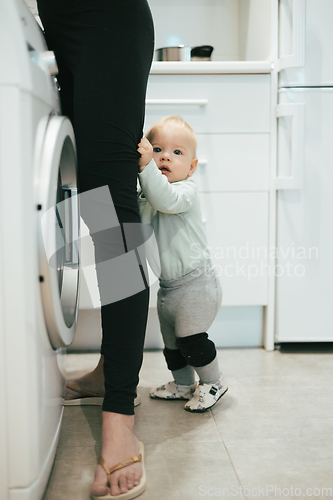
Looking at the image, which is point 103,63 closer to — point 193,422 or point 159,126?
point 159,126

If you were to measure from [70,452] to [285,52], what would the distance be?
1271 millimetres

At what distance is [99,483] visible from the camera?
0.77 meters

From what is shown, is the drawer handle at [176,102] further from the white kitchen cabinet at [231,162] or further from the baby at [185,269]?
the baby at [185,269]

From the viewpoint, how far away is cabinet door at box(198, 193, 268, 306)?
1.52m

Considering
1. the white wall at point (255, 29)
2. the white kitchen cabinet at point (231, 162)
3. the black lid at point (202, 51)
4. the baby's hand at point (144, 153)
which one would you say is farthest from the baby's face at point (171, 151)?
the black lid at point (202, 51)

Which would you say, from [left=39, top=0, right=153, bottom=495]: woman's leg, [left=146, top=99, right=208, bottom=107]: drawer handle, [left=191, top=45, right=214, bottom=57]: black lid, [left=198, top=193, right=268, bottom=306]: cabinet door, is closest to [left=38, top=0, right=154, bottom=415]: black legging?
[left=39, top=0, right=153, bottom=495]: woman's leg

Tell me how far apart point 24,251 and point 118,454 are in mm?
397

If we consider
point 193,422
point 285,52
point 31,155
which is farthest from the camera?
point 285,52

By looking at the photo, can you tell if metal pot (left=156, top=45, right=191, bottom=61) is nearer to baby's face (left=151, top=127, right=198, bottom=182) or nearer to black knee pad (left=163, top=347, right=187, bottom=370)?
baby's face (left=151, top=127, right=198, bottom=182)

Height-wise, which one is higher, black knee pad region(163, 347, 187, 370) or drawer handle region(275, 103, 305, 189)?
drawer handle region(275, 103, 305, 189)

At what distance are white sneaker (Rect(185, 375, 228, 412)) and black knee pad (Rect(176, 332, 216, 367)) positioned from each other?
65mm

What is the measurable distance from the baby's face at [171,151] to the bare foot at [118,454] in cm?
57

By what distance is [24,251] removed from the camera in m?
0.66

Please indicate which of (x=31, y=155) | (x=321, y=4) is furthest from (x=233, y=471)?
(x=321, y=4)
